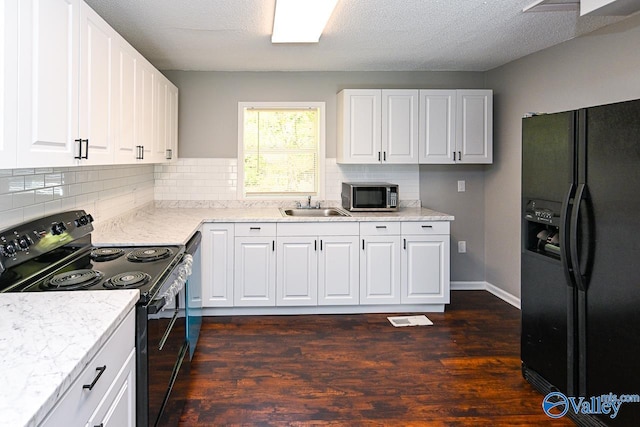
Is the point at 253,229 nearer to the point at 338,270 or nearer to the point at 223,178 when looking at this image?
the point at 338,270

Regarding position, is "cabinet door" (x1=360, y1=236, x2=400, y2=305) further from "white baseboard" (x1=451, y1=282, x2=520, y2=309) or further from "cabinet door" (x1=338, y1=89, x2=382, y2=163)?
"white baseboard" (x1=451, y1=282, x2=520, y2=309)

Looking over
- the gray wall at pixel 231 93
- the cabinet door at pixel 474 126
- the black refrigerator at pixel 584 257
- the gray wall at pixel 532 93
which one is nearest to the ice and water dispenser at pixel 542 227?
the black refrigerator at pixel 584 257

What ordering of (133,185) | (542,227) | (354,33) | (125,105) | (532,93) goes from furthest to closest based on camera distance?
(532,93) < (133,185) < (354,33) < (125,105) < (542,227)

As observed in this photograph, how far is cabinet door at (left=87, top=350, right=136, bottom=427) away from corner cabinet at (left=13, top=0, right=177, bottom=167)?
78 centimetres

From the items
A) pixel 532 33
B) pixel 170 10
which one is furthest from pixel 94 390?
pixel 532 33

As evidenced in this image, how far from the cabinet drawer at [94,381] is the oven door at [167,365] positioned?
0.19 metres

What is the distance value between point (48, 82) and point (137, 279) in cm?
83

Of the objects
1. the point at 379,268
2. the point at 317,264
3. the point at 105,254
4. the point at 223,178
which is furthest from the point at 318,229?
the point at 105,254

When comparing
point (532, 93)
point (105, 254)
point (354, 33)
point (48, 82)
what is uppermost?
point (354, 33)

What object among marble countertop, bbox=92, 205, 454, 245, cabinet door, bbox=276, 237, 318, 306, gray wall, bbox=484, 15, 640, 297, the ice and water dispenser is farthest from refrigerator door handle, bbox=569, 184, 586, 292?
cabinet door, bbox=276, 237, 318, 306

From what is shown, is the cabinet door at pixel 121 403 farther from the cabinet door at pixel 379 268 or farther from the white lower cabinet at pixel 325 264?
the cabinet door at pixel 379 268

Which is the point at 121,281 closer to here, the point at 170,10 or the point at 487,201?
the point at 170,10

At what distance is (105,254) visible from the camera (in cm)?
253

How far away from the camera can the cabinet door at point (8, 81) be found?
146 cm
